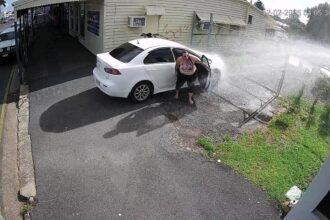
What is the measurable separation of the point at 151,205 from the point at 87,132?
292 cm

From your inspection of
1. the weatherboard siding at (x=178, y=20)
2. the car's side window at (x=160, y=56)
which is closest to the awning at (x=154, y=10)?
the weatherboard siding at (x=178, y=20)

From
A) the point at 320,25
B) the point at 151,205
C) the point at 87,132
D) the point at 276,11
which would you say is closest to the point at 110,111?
the point at 87,132

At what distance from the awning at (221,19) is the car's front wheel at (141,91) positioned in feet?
26.9

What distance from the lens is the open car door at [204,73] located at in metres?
9.87

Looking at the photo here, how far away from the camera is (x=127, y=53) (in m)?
9.24

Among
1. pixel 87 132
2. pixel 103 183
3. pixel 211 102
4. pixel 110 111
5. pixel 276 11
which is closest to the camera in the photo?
pixel 103 183

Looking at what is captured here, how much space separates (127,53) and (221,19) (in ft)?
33.1

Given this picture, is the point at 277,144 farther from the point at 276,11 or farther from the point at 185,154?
the point at 276,11

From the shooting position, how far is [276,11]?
141ft

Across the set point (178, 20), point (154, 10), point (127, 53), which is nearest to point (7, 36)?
point (154, 10)

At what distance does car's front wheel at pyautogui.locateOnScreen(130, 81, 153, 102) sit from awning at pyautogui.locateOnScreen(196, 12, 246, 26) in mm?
8207

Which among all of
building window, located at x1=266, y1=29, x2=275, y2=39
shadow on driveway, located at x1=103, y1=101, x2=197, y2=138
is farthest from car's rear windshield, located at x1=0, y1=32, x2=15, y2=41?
building window, located at x1=266, y1=29, x2=275, y2=39

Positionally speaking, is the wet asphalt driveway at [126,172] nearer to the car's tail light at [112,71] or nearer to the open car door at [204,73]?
the car's tail light at [112,71]

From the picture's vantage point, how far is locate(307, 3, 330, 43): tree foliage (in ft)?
176
